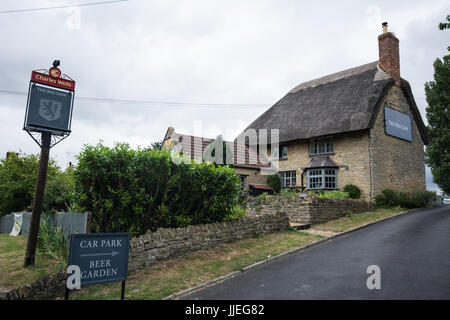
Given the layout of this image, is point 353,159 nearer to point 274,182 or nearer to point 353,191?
point 353,191

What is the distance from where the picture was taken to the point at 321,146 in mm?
21562

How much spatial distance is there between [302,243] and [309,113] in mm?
14760

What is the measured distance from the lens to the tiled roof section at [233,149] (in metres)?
21.8

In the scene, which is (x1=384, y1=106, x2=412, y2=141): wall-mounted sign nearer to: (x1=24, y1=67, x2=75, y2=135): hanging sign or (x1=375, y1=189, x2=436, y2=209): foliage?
(x1=375, y1=189, x2=436, y2=209): foliage

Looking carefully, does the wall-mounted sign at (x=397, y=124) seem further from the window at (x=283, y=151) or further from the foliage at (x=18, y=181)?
the foliage at (x=18, y=181)

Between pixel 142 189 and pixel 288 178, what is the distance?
17.0 meters

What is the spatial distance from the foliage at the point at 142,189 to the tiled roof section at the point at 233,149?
1230 centimetres

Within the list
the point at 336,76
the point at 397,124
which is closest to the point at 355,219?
the point at 397,124

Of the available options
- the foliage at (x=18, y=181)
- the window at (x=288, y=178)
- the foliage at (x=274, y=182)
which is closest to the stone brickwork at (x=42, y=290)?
the foliage at (x=18, y=181)

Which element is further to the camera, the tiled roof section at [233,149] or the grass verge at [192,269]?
the tiled roof section at [233,149]

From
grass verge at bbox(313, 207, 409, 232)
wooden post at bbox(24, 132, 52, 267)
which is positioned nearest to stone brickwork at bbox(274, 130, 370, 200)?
grass verge at bbox(313, 207, 409, 232)

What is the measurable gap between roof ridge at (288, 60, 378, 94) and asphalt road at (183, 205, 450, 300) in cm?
1616

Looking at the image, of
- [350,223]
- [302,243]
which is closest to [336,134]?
[350,223]

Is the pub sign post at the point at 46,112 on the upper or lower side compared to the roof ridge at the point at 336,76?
lower
